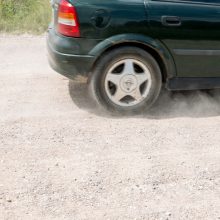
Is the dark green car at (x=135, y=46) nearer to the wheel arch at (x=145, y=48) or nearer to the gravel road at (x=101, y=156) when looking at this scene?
the wheel arch at (x=145, y=48)

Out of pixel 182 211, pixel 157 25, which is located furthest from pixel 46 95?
pixel 182 211

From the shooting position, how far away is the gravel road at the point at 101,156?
3.34 metres

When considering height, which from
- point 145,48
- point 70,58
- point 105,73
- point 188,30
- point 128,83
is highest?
point 188,30

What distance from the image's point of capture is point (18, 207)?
3287 millimetres

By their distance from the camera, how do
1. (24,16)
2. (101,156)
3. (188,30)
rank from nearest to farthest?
(101,156) < (188,30) < (24,16)

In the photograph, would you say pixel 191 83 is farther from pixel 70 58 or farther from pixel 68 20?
pixel 68 20

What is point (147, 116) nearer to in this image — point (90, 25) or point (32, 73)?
point (90, 25)

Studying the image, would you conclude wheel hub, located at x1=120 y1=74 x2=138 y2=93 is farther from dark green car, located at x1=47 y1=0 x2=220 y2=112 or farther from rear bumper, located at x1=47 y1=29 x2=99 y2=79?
rear bumper, located at x1=47 y1=29 x2=99 y2=79

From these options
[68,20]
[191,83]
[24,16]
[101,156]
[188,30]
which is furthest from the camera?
[24,16]

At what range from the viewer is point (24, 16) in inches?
358

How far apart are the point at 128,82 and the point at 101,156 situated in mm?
1090

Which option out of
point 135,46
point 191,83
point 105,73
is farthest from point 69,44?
point 191,83

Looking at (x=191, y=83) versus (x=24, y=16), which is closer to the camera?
(x=191, y=83)

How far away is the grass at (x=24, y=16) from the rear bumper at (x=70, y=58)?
3799 mm
